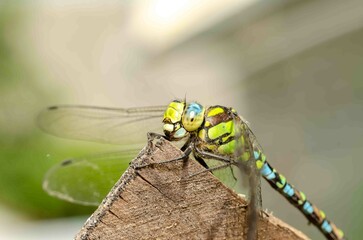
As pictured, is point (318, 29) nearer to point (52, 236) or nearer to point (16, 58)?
point (52, 236)

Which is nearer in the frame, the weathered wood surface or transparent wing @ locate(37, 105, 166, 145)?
the weathered wood surface

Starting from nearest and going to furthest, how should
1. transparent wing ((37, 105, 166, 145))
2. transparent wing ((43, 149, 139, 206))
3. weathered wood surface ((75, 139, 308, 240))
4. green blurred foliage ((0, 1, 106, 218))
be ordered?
weathered wood surface ((75, 139, 308, 240))
transparent wing ((43, 149, 139, 206))
transparent wing ((37, 105, 166, 145))
green blurred foliage ((0, 1, 106, 218))

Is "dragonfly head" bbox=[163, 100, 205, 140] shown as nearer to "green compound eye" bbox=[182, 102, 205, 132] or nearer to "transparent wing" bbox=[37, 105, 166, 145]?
"green compound eye" bbox=[182, 102, 205, 132]

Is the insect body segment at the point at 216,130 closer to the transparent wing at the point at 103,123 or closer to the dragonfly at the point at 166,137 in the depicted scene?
the dragonfly at the point at 166,137

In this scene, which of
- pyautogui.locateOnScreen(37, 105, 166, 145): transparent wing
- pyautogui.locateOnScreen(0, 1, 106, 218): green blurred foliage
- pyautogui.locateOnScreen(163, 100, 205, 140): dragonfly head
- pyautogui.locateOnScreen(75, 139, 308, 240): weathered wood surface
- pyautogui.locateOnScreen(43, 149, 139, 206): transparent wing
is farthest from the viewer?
pyautogui.locateOnScreen(0, 1, 106, 218): green blurred foliage

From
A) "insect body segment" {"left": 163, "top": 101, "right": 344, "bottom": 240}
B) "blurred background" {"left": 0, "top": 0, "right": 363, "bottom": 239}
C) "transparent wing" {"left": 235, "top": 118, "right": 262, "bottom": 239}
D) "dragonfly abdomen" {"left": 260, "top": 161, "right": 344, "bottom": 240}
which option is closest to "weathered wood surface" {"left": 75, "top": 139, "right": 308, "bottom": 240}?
"transparent wing" {"left": 235, "top": 118, "right": 262, "bottom": 239}

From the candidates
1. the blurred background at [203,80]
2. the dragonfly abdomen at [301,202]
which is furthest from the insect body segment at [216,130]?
the blurred background at [203,80]

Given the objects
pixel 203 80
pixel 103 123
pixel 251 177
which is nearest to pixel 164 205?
pixel 251 177
